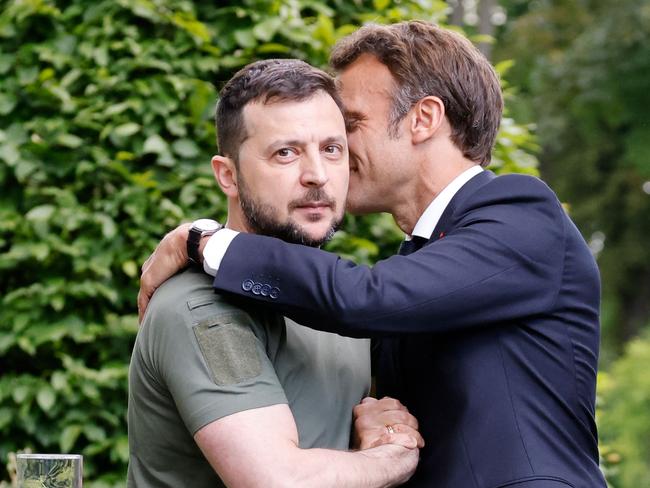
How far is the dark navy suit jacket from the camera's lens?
101 inches

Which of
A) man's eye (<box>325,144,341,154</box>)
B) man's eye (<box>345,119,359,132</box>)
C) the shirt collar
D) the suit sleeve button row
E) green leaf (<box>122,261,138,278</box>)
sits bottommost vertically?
green leaf (<box>122,261,138,278</box>)

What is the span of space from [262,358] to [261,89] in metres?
0.73

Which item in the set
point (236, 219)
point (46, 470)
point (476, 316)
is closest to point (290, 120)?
point (236, 219)

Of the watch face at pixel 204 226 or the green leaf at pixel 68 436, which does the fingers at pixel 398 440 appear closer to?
the watch face at pixel 204 226

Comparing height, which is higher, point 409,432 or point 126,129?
point 126,129

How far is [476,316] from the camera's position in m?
2.63

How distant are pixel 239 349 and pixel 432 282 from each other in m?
0.50

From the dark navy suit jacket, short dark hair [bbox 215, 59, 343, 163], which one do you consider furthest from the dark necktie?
short dark hair [bbox 215, 59, 343, 163]

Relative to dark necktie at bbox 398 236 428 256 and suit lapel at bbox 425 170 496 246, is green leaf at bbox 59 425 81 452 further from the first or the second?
suit lapel at bbox 425 170 496 246

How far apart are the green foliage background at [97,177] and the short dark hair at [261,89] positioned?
4.27ft

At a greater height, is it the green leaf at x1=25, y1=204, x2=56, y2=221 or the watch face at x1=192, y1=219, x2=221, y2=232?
the watch face at x1=192, y1=219, x2=221, y2=232

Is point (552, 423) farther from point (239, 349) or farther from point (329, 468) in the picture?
point (239, 349)

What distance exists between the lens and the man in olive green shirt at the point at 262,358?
7.79 feet

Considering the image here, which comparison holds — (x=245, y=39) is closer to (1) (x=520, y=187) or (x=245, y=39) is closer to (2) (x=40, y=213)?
(2) (x=40, y=213)
